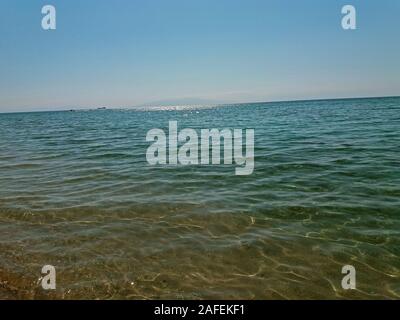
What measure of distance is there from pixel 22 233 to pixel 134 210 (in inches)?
108

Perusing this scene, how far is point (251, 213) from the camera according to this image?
8750 mm

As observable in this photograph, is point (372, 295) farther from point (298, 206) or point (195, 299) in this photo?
point (298, 206)

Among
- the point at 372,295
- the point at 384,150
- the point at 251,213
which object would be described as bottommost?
the point at 372,295

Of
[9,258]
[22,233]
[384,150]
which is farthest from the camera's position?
[384,150]

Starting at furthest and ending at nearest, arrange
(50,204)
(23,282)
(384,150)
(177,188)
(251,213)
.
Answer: (384,150) → (177,188) → (50,204) → (251,213) → (23,282)

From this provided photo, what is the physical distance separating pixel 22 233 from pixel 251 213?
5563mm

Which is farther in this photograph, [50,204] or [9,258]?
[50,204]

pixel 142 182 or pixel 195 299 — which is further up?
pixel 142 182
